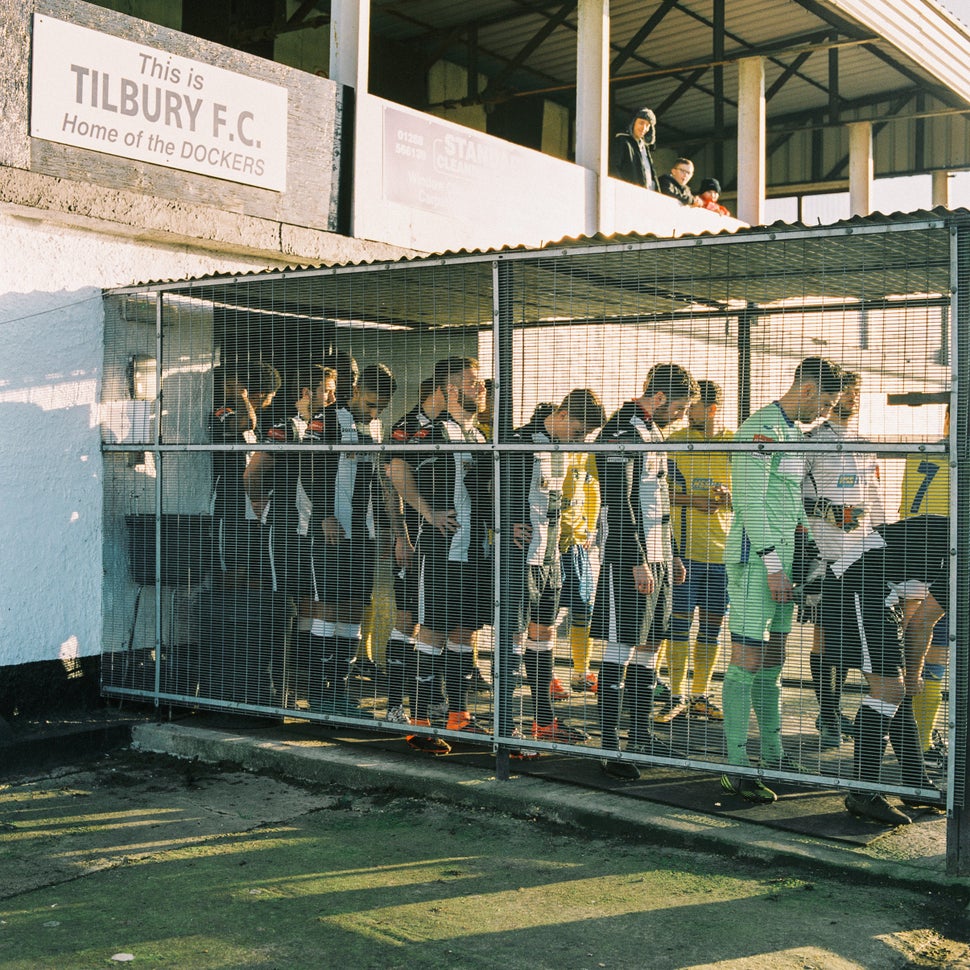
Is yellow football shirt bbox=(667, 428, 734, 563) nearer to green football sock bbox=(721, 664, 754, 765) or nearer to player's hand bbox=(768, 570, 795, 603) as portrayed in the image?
player's hand bbox=(768, 570, 795, 603)

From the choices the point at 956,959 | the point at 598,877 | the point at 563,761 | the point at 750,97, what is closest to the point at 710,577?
the point at 563,761

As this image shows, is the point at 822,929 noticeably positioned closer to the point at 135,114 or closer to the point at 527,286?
the point at 527,286

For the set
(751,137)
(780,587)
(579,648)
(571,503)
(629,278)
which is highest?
(751,137)

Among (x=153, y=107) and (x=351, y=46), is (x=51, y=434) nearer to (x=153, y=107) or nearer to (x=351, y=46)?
(x=153, y=107)

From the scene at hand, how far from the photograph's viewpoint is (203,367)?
7.45 m

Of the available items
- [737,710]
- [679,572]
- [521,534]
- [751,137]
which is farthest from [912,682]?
[751,137]

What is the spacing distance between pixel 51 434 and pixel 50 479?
271mm

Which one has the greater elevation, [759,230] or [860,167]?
[860,167]

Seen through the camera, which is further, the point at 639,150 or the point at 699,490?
the point at 639,150

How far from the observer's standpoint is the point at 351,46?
9.02 metres

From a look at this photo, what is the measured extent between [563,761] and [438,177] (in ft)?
17.1

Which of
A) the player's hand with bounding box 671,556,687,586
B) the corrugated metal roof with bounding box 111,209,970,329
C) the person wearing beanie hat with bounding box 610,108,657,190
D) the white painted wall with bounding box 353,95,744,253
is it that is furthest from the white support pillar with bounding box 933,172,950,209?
the player's hand with bounding box 671,556,687,586

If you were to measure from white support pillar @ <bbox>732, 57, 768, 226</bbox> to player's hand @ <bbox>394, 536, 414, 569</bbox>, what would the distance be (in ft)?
29.6

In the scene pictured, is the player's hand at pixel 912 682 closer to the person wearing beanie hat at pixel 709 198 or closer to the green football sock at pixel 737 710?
the green football sock at pixel 737 710
